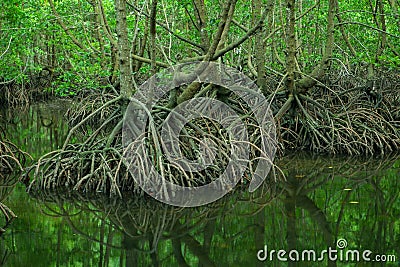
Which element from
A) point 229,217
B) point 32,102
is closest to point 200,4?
point 229,217

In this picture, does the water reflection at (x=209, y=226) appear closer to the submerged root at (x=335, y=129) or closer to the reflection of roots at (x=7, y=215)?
the reflection of roots at (x=7, y=215)

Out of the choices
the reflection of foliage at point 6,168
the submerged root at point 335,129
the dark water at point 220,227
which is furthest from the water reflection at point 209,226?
the submerged root at point 335,129

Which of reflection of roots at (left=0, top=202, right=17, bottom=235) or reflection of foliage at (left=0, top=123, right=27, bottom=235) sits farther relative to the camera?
reflection of foliage at (left=0, top=123, right=27, bottom=235)

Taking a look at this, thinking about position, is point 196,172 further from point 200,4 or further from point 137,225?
point 200,4

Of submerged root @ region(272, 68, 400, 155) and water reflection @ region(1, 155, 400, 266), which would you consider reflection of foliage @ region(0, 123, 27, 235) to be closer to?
water reflection @ region(1, 155, 400, 266)

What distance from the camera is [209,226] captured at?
5.37 metres

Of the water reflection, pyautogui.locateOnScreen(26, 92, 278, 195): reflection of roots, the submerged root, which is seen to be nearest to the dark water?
the water reflection

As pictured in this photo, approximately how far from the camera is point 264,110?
28.7 feet

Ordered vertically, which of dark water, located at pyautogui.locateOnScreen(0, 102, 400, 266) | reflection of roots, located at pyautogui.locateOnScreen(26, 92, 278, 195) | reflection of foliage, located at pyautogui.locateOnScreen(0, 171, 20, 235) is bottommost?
dark water, located at pyautogui.locateOnScreen(0, 102, 400, 266)

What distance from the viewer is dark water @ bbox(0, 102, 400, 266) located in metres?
4.55

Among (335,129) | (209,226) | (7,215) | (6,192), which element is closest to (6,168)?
(6,192)

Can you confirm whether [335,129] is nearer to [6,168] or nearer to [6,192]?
[6,168]

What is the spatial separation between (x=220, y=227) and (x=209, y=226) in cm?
10

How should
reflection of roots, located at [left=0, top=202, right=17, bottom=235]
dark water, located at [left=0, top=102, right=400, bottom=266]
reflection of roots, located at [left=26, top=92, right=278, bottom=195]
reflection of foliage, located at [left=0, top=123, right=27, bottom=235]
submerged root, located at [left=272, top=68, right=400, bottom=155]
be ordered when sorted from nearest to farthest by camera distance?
1. dark water, located at [left=0, top=102, right=400, bottom=266]
2. reflection of roots, located at [left=0, top=202, right=17, bottom=235]
3. reflection of roots, located at [left=26, top=92, right=278, bottom=195]
4. reflection of foliage, located at [left=0, top=123, right=27, bottom=235]
5. submerged root, located at [left=272, top=68, right=400, bottom=155]
